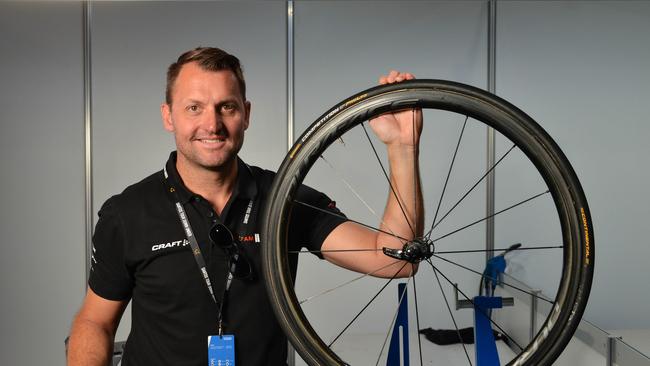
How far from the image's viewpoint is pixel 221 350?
4.23ft

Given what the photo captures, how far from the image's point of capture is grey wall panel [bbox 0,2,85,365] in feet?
9.74

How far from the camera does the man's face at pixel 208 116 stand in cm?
131

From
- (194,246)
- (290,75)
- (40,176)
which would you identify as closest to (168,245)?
(194,246)

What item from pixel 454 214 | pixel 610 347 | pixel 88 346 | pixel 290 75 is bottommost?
pixel 610 347

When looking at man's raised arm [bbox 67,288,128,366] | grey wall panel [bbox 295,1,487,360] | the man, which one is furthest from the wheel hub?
grey wall panel [bbox 295,1,487,360]

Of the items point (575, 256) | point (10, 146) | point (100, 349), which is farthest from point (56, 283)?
point (575, 256)

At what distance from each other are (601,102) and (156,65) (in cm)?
214

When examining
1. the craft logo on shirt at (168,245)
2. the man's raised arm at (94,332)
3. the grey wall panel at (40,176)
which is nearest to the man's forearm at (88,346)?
the man's raised arm at (94,332)

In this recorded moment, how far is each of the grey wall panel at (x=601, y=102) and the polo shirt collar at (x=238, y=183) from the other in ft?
6.07

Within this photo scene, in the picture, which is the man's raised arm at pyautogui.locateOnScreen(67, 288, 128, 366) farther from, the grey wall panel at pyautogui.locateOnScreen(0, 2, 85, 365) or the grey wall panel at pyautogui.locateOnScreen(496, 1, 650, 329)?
the grey wall panel at pyautogui.locateOnScreen(496, 1, 650, 329)

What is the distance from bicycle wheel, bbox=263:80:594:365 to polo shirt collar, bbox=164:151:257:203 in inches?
7.1

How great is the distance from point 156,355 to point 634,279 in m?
2.28

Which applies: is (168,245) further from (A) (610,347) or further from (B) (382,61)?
(B) (382,61)

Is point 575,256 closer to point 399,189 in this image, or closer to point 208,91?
point 399,189
